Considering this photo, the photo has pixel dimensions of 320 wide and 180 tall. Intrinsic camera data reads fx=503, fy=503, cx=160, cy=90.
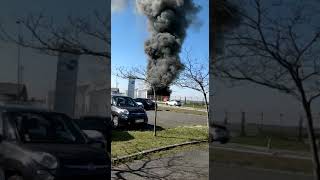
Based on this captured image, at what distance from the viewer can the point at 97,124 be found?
3.31 metres

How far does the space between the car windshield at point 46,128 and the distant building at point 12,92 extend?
0.10 m

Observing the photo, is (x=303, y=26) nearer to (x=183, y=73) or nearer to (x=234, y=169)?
(x=234, y=169)

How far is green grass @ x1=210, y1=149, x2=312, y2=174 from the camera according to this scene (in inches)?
101

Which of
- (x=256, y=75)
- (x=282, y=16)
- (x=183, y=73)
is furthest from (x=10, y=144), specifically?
(x=282, y=16)

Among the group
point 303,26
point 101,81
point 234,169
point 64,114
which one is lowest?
point 234,169

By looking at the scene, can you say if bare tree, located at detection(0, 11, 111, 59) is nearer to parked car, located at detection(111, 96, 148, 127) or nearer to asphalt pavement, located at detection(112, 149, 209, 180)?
asphalt pavement, located at detection(112, 149, 209, 180)

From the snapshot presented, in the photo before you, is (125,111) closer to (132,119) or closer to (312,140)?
(132,119)

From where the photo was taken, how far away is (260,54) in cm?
261

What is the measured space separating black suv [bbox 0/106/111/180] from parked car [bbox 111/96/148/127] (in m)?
1.54

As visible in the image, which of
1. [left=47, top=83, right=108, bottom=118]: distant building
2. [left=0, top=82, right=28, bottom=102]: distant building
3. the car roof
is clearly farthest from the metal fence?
[left=0, top=82, right=28, bottom=102]: distant building

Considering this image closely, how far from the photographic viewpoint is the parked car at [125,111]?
5.25m

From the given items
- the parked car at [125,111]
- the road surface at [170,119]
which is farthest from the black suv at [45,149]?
the road surface at [170,119]

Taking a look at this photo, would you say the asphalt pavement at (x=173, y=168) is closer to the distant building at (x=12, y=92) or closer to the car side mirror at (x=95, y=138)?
the car side mirror at (x=95, y=138)

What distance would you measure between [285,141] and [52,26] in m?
1.61
